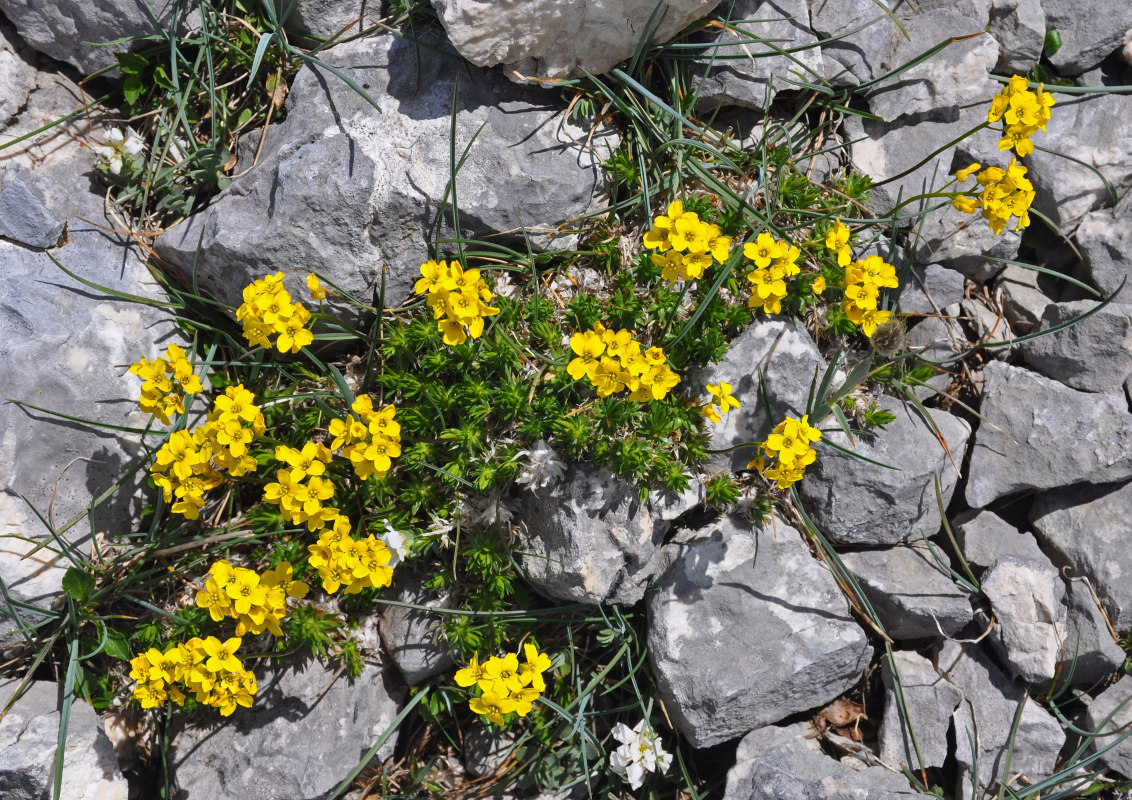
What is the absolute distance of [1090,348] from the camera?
4.92 m

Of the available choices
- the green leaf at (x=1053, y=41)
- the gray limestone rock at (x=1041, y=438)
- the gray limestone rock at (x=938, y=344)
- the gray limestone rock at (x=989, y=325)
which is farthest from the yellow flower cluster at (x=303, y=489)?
the green leaf at (x=1053, y=41)

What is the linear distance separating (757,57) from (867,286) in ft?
5.60

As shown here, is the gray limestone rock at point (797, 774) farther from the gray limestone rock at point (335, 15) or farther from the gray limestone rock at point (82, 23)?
the gray limestone rock at point (82, 23)

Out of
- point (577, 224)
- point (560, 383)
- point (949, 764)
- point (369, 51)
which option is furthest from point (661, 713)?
point (369, 51)

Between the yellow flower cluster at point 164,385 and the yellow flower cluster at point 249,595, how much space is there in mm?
865

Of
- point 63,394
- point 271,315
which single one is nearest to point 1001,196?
point 271,315

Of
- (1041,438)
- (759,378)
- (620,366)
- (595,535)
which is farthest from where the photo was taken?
(1041,438)

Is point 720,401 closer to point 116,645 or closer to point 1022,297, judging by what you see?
point 1022,297

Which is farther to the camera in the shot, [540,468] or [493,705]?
[540,468]

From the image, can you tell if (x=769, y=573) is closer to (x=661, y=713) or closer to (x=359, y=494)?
(x=661, y=713)

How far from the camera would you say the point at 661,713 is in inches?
189

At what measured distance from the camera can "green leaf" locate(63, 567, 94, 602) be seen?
4551 millimetres

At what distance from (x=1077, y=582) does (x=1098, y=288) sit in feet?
6.10

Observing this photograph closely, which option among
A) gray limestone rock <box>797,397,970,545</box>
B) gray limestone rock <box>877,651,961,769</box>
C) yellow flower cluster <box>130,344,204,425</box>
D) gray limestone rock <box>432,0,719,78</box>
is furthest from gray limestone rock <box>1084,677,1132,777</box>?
yellow flower cluster <box>130,344,204,425</box>
